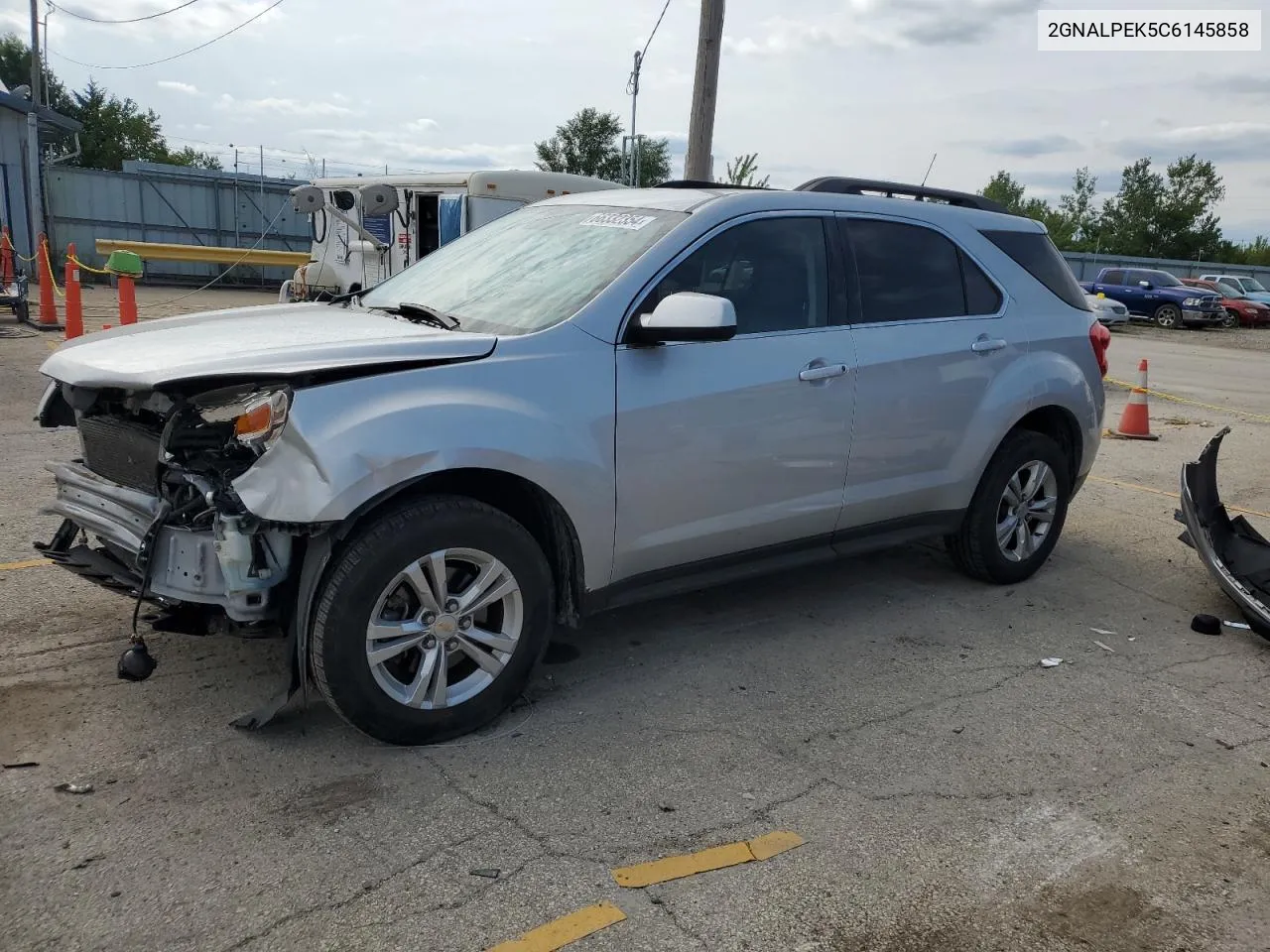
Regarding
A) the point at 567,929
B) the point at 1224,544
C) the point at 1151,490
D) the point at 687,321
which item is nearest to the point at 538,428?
the point at 687,321

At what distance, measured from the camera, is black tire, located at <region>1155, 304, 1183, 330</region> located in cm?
3002

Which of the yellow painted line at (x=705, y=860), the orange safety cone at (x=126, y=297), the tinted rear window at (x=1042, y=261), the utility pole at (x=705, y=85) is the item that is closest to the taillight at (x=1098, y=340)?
the tinted rear window at (x=1042, y=261)

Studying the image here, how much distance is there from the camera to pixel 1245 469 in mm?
9141

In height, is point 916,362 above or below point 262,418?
above

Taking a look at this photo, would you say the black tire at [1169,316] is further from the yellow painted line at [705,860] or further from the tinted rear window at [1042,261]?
the yellow painted line at [705,860]

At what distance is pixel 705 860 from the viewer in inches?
116

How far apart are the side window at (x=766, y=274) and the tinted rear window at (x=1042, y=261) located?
1.32 m

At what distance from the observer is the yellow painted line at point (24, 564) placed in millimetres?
4902

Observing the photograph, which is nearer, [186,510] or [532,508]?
[186,510]

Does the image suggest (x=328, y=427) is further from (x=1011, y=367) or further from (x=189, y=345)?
(x=1011, y=367)

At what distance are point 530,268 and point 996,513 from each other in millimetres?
2703

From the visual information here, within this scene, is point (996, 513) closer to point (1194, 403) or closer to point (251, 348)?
point (251, 348)

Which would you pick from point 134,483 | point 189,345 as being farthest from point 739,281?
point 134,483

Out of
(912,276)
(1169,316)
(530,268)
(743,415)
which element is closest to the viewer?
(743,415)
